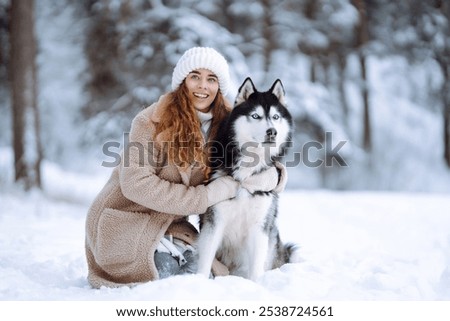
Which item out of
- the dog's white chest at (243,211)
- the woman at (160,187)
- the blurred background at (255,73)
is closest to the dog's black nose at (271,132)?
the woman at (160,187)

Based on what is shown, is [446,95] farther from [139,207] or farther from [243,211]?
[139,207]

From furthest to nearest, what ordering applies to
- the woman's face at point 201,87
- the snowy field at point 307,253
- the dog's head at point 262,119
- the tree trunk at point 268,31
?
the tree trunk at point 268,31 < the woman's face at point 201,87 < the dog's head at point 262,119 < the snowy field at point 307,253

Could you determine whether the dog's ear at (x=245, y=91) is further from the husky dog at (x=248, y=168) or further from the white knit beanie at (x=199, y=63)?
the white knit beanie at (x=199, y=63)

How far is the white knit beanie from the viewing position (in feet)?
10.5

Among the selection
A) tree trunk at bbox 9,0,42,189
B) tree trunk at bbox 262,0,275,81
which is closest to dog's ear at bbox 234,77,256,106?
tree trunk at bbox 9,0,42,189

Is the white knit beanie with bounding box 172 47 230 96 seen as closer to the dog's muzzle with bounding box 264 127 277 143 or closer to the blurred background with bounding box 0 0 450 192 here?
the dog's muzzle with bounding box 264 127 277 143

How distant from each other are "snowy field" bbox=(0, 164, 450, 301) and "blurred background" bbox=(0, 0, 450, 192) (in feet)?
6.21

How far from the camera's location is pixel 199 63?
319 cm

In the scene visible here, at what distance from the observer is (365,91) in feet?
48.1

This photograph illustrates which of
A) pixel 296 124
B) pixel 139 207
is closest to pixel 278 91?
pixel 139 207

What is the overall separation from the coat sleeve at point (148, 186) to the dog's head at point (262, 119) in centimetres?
46

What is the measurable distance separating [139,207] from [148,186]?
247 mm

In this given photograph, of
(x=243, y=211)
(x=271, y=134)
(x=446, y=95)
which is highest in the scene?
(x=446, y=95)

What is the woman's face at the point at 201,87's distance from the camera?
10.6ft
